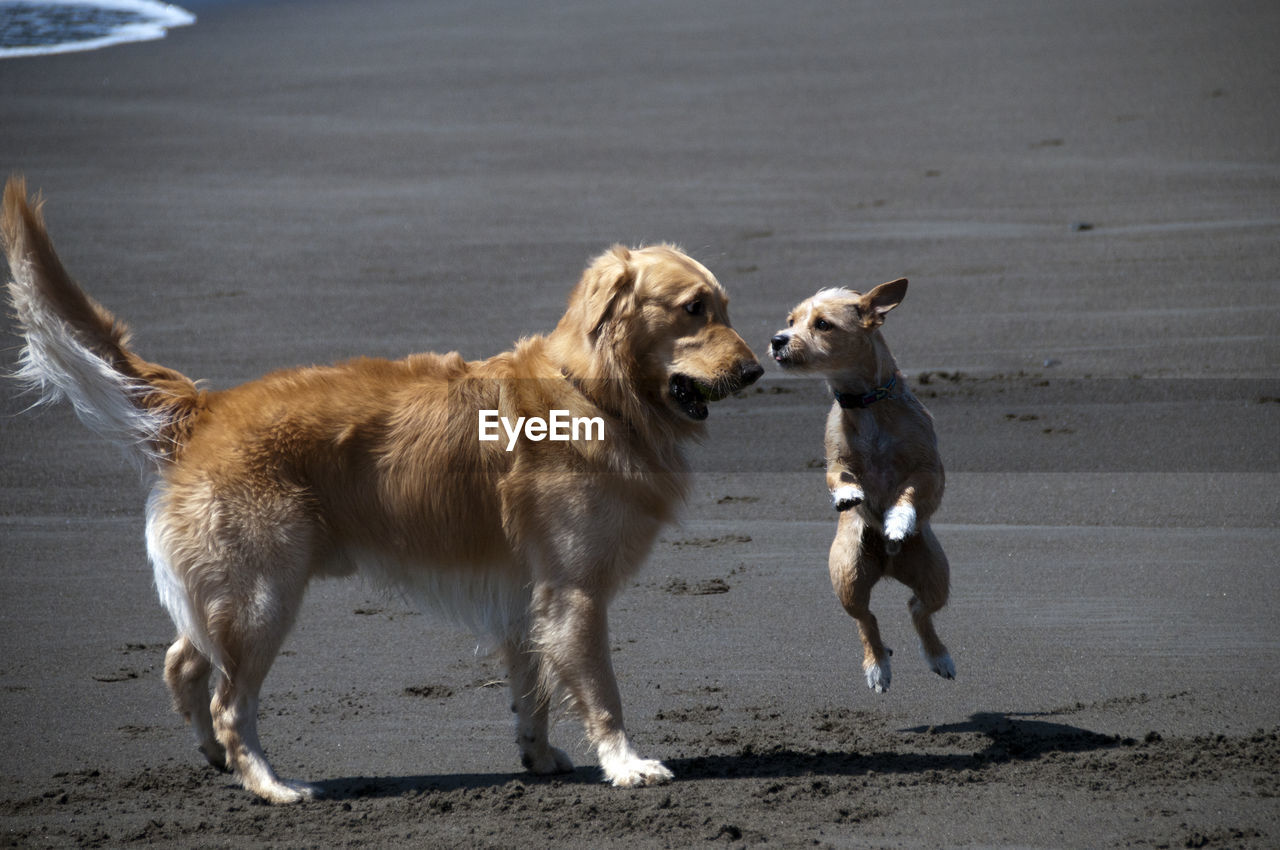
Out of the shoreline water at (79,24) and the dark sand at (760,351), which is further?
the shoreline water at (79,24)

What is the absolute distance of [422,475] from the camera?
4.69 meters

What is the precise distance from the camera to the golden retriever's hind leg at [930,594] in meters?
4.99

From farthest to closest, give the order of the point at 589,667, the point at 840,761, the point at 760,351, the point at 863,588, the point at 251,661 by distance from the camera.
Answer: the point at 760,351 → the point at 863,588 → the point at 840,761 → the point at 589,667 → the point at 251,661

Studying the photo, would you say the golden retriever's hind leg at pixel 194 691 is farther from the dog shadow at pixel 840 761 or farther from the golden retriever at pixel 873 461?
the golden retriever at pixel 873 461

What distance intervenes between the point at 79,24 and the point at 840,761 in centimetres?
1958

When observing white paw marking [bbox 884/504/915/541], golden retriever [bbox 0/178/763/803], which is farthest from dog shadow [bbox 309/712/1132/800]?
white paw marking [bbox 884/504/915/541]

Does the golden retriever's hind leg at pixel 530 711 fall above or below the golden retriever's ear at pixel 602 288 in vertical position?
below

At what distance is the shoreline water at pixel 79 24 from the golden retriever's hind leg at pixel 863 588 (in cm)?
1620

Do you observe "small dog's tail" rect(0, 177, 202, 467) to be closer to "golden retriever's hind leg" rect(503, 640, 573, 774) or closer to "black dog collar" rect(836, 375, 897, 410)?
"golden retriever's hind leg" rect(503, 640, 573, 774)

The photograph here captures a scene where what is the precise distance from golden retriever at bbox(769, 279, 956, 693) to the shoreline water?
15879 millimetres

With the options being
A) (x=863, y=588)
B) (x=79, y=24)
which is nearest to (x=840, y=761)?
(x=863, y=588)

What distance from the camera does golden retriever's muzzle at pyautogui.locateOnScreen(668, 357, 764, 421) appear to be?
4516mm

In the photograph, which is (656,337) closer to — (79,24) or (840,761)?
(840,761)

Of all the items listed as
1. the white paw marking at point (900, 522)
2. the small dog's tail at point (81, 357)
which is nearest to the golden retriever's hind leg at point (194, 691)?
the small dog's tail at point (81, 357)
